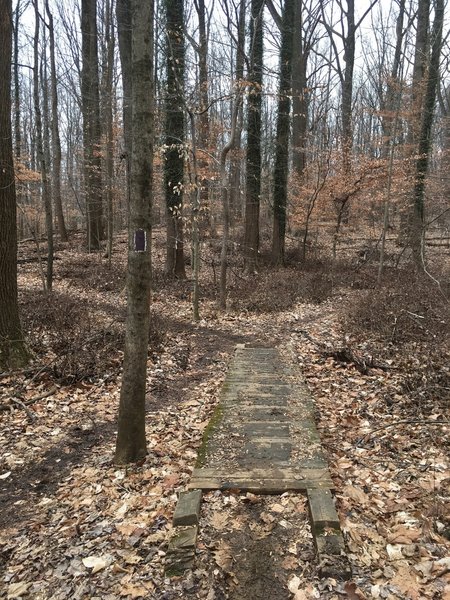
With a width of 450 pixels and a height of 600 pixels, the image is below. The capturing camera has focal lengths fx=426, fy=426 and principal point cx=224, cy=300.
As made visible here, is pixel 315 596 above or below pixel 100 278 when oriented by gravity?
below

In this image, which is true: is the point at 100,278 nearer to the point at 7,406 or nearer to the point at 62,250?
the point at 62,250

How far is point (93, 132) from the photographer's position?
20.0 m

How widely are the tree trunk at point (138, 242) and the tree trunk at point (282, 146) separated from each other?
41.5 feet

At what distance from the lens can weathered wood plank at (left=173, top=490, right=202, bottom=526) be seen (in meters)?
3.33

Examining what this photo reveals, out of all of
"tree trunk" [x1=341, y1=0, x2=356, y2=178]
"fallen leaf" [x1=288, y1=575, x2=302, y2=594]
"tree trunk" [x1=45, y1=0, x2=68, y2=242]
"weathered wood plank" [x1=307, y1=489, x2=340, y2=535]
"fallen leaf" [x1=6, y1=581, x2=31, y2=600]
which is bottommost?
"fallen leaf" [x1=6, y1=581, x2=31, y2=600]

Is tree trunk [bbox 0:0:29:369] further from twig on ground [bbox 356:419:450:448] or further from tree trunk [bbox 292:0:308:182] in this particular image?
tree trunk [bbox 292:0:308:182]

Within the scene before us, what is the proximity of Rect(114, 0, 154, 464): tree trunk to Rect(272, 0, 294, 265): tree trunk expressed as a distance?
41.5ft

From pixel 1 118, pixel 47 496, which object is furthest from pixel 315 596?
pixel 1 118

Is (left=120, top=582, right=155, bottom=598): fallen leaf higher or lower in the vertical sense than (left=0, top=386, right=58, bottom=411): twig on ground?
lower

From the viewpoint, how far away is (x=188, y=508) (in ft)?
11.3

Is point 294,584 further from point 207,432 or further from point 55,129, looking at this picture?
point 55,129

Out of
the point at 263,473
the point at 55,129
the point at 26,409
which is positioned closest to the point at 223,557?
the point at 263,473

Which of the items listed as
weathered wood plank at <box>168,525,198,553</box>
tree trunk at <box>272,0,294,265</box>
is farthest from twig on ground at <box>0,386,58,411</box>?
tree trunk at <box>272,0,294,265</box>

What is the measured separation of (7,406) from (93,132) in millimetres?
17369
